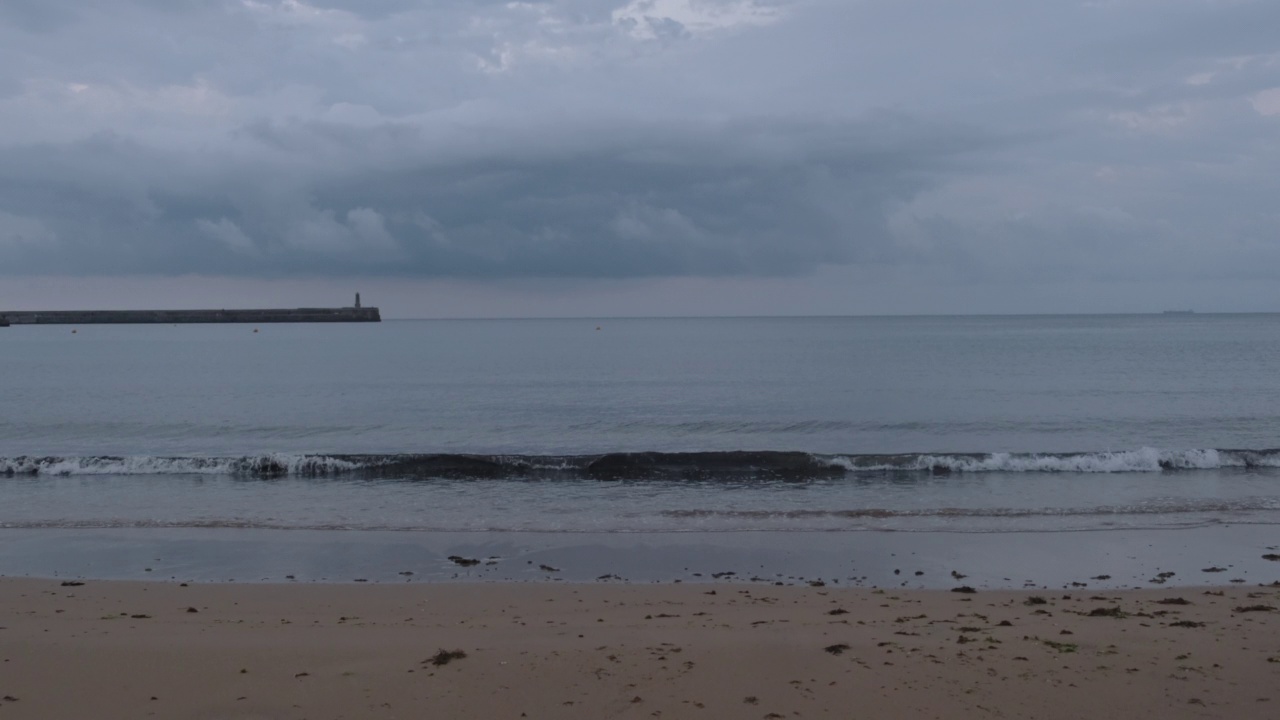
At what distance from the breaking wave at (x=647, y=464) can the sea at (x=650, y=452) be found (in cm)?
8

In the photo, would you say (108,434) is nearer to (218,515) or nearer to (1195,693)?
(218,515)

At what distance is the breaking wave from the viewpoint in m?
22.6

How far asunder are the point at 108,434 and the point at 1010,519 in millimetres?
30035

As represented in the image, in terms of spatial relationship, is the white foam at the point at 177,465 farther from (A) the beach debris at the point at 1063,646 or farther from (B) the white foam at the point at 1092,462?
(A) the beach debris at the point at 1063,646

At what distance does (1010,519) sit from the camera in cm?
1644

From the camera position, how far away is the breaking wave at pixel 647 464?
22594 millimetres

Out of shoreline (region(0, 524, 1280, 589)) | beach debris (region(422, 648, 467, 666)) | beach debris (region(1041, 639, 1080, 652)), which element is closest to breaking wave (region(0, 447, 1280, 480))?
shoreline (region(0, 524, 1280, 589))

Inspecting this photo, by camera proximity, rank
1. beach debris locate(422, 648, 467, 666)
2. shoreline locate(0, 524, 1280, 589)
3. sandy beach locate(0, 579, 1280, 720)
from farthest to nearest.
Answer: shoreline locate(0, 524, 1280, 589)
beach debris locate(422, 648, 467, 666)
sandy beach locate(0, 579, 1280, 720)

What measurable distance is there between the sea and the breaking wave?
0.26ft

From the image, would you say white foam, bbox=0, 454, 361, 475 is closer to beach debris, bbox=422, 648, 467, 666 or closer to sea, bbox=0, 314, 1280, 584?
sea, bbox=0, 314, 1280, 584

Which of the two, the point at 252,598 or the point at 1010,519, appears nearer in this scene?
the point at 252,598

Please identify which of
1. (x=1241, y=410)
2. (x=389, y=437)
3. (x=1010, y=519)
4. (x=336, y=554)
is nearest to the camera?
(x=336, y=554)

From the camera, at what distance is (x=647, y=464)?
2389 cm

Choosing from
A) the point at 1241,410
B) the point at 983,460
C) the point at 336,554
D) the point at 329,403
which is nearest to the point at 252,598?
the point at 336,554
